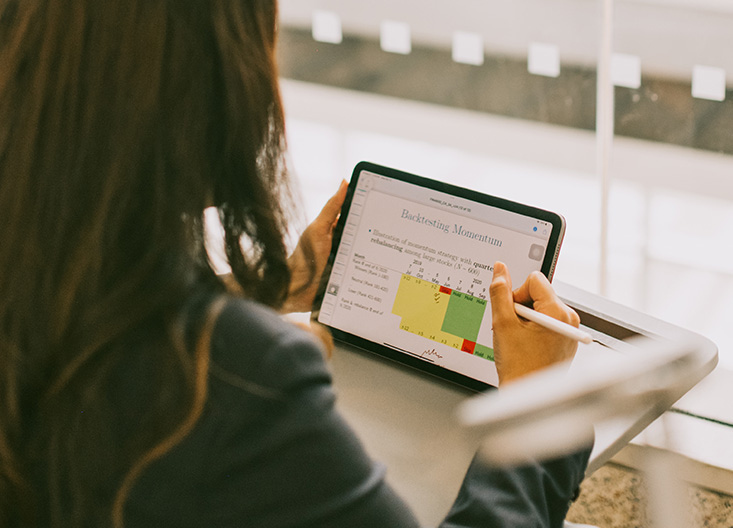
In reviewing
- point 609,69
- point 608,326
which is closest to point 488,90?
point 609,69

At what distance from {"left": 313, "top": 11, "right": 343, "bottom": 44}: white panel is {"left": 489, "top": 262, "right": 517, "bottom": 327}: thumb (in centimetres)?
220

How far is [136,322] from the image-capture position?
1.73ft

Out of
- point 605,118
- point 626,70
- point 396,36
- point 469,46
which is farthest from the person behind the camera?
point 396,36

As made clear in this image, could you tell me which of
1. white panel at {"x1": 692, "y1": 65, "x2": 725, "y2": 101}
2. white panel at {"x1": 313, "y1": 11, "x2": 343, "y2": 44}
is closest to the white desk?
white panel at {"x1": 692, "y1": 65, "x2": 725, "y2": 101}

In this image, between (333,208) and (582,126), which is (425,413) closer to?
(333,208)

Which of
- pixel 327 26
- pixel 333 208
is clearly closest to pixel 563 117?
pixel 327 26

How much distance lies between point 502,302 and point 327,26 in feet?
7.37

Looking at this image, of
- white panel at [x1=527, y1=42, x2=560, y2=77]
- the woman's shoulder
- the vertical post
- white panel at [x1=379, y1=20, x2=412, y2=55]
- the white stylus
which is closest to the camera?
the woman's shoulder

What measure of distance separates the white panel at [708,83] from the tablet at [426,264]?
46.9 inches

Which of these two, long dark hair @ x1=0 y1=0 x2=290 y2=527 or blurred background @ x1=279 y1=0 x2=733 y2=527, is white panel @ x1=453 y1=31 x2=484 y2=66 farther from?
long dark hair @ x1=0 y1=0 x2=290 y2=527

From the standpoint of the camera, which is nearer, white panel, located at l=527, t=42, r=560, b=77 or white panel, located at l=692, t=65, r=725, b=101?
white panel, located at l=692, t=65, r=725, b=101

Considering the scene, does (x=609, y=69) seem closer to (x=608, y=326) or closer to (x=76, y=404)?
(x=608, y=326)

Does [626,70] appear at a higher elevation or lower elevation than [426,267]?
higher

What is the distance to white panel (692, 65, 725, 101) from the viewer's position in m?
1.77
